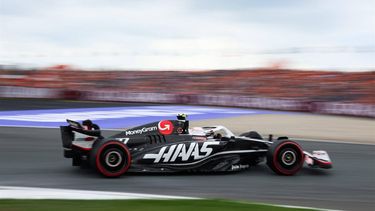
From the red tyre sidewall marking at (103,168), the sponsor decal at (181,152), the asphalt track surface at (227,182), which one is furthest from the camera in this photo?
the sponsor decal at (181,152)

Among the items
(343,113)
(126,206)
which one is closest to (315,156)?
(126,206)

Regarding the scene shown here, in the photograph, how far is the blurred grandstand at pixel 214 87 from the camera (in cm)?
2358

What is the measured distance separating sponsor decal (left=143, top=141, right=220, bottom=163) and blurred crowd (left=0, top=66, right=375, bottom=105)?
54.5 ft

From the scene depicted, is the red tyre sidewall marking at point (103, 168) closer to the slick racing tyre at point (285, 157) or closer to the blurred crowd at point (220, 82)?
the slick racing tyre at point (285, 157)

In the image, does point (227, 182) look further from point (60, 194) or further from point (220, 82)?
point (220, 82)

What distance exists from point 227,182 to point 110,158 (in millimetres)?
1798

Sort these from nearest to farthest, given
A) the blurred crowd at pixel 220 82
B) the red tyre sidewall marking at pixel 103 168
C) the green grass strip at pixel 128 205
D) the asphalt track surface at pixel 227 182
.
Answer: the green grass strip at pixel 128 205, the asphalt track surface at pixel 227 182, the red tyre sidewall marking at pixel 103 168, the blurred crowd at pixel 220 82

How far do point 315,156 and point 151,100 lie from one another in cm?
1602

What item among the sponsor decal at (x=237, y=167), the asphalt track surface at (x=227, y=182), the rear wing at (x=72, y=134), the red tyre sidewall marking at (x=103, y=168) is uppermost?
the rear wing at (x=72, y=134)

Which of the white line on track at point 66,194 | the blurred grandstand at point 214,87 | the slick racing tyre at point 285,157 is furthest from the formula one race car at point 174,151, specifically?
the blurred grandstand at point 214,87

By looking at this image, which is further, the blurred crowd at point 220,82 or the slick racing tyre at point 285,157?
the blurred crowd at point 220,82

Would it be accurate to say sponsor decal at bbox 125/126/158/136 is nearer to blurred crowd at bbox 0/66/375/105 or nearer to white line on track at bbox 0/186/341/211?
white line on track at bbox 0/186/341/211

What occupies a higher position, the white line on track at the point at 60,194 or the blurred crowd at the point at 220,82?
the blurred crowd at the point at 220,82

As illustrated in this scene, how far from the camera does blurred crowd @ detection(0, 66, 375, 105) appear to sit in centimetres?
2615
